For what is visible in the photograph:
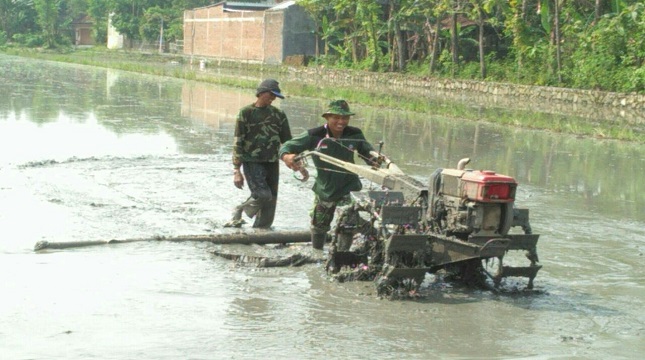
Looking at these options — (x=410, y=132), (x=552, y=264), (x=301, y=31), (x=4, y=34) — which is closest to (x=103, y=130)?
(x=410, y=132)

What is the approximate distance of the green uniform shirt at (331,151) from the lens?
8539 millimetres

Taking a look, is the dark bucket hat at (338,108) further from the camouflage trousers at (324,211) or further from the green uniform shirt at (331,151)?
the camouflage trousers at (324,211)

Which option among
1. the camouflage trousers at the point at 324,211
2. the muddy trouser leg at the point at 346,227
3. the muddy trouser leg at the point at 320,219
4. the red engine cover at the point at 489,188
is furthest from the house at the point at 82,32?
the red engine cover at the point at 489,188

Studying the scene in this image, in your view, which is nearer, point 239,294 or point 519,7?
point 239,294

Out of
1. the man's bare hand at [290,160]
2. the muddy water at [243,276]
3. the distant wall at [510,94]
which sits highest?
the man's bare hand at [290,160]

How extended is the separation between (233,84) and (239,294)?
95.2 feet

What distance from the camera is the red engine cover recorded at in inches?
276

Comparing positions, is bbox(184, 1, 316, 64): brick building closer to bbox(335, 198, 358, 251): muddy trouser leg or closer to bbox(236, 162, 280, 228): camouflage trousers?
bbox(236, 162, 280, 228): camouflage trousers

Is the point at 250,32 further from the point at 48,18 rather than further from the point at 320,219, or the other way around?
the point at 320,219

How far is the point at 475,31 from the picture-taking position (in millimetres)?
42031

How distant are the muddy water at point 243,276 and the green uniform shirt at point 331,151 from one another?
75 centimetres

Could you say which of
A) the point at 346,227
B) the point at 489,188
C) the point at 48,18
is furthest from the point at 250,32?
the point at 489,188

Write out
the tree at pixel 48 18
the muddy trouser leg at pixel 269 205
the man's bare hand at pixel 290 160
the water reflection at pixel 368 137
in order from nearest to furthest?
the man's bare hand at pixel 290 160, the muddy trouser leg at pixel 269 205, the water reflection at pixel 368 137, the tree at pixel 48 18

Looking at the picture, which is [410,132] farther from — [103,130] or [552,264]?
[552,264]
